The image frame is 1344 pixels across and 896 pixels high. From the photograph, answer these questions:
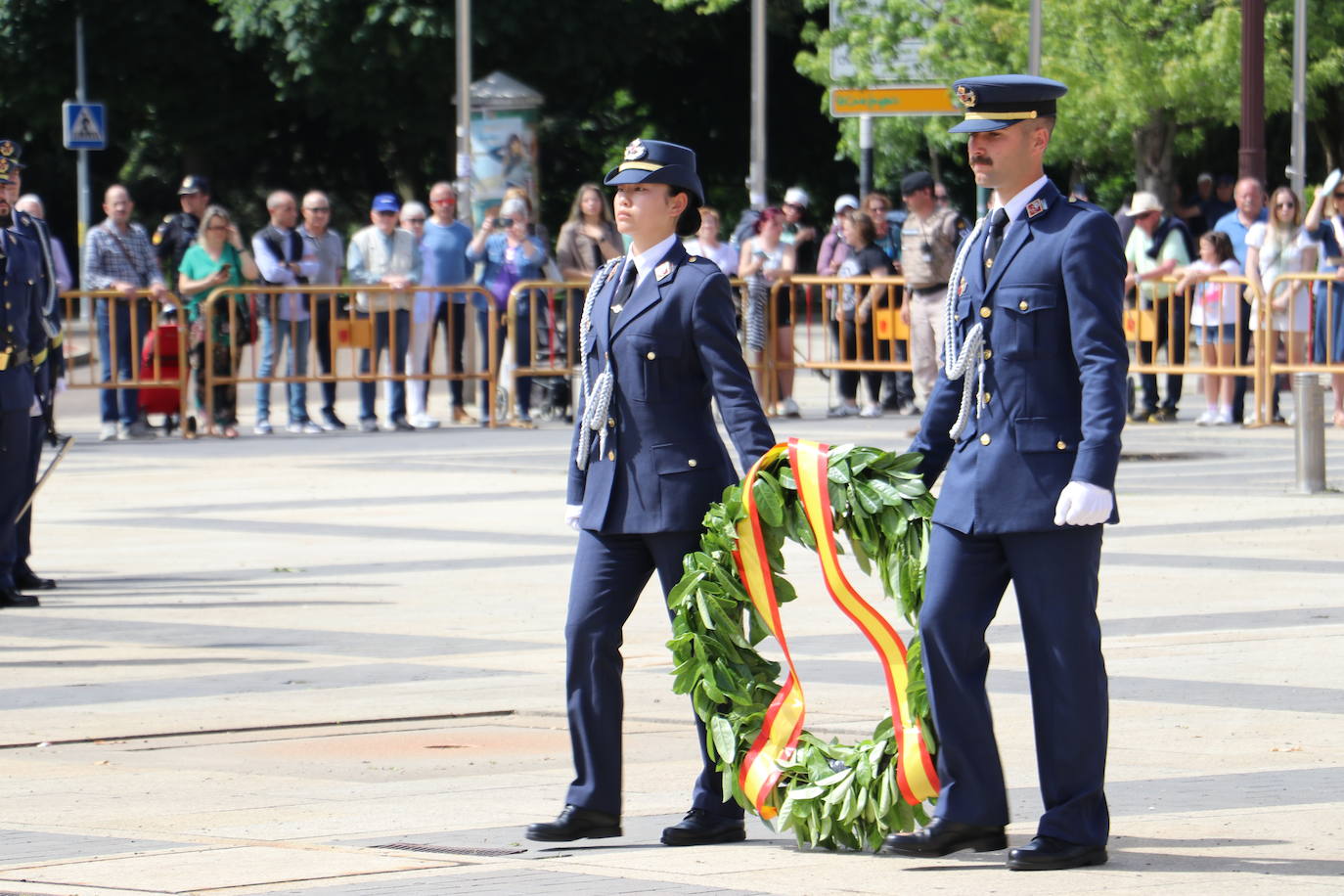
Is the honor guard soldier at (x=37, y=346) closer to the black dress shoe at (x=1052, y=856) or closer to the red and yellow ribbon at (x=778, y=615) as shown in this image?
the red and yellow ribbon at (x=778, y=615)

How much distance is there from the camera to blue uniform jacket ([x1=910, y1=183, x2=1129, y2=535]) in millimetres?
6070

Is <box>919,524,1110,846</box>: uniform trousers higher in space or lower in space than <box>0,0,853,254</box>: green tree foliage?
lower

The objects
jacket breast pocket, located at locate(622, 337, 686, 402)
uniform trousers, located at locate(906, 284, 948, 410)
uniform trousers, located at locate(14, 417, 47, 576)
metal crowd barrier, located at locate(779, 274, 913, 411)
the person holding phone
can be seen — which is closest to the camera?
jacket breast pocket, located at locate(622, 337, 686, 402)

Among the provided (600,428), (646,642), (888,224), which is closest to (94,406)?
(888,224)

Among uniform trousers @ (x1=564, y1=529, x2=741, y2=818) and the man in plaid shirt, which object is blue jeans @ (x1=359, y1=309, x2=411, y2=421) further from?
uniform trousers @ (x1=564, y1=529, x2=741, y2=818)

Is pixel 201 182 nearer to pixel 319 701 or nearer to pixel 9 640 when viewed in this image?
pixel 9 640

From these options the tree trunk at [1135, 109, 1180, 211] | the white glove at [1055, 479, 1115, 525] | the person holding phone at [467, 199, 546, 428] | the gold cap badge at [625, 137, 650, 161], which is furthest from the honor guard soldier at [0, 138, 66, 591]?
the tree trunk at [1135, 109, 1180, 211]

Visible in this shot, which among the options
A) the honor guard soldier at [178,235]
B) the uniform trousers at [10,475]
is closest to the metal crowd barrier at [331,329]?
the honor guard soldier at [178,235]

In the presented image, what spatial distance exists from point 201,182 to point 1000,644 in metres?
11.8

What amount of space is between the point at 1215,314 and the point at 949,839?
14846 mm

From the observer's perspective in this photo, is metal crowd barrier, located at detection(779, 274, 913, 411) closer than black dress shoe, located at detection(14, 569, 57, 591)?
No

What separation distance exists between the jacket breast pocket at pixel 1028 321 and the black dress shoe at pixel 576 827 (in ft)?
4.91

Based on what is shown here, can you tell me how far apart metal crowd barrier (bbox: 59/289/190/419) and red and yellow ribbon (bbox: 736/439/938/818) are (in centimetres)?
1403

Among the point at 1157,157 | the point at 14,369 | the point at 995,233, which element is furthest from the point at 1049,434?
the point at 1157,157
